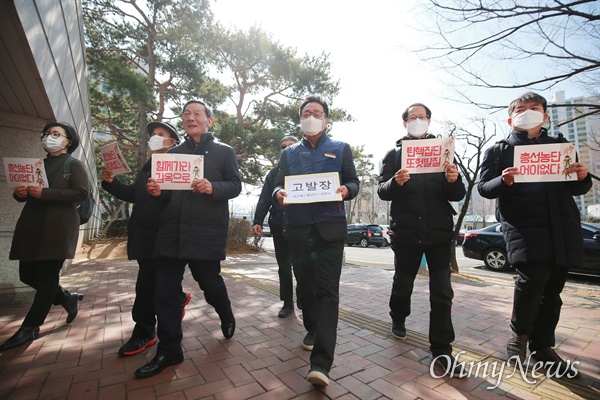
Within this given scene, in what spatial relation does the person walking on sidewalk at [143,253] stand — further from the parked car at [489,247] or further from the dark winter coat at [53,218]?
the parked car at [489,247]

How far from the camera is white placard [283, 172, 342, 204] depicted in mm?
2205

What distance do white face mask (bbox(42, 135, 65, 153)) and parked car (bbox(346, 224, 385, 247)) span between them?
748 inches

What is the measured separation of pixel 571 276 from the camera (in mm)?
7992

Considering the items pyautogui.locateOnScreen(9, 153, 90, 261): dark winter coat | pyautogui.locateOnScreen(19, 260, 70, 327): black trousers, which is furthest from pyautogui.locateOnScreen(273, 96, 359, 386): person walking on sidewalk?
pyautogui.locateOnScreen(19, 260, 70, 327): black trousers

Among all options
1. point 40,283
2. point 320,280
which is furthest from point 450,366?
point 40,283

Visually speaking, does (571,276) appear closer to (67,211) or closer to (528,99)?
(528,99)

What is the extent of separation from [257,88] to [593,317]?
51.0 feet

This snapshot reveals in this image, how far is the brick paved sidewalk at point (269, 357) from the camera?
1979 millimetres

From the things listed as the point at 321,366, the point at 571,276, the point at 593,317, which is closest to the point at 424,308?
the point at 593,317

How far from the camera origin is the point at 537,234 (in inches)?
90.2

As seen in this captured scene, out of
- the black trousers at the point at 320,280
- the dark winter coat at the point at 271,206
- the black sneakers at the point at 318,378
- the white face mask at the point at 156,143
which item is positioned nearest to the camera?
the black sneakers at the point at 318,378

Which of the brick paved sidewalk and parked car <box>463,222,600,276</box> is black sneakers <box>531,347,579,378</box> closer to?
the brick paved sidewalk

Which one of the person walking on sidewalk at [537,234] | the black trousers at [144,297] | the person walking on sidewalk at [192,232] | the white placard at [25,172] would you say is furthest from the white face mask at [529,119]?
the white placard at [25,172]

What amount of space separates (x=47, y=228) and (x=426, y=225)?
3.47m
